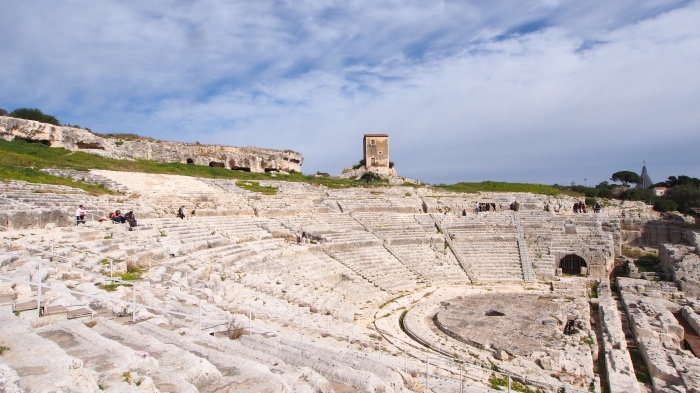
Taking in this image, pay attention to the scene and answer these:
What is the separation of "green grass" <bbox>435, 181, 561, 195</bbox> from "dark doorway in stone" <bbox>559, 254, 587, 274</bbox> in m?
12.1

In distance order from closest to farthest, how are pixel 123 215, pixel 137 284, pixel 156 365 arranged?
pixel 156 365
pixel 137 284
pixel 123 215

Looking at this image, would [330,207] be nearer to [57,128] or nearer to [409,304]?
[409,304]

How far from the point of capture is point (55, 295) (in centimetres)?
546

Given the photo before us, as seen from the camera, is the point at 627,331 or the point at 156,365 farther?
the point at 627,331

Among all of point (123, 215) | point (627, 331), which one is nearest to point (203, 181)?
point (123, 215)

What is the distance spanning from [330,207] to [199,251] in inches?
464

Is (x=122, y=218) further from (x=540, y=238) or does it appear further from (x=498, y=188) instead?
(x=498, y=188)

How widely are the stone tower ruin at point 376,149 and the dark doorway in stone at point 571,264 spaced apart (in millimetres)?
23917

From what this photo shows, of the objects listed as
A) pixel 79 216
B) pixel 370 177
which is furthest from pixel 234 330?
pixel 370 177

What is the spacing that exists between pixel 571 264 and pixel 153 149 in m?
27.2

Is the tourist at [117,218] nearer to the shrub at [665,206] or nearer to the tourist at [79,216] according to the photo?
the tourist at [79,216]

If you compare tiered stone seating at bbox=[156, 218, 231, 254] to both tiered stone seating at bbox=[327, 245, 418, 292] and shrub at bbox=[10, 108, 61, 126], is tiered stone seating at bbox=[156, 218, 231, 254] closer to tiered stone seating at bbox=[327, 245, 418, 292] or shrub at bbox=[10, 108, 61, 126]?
tiered stone seating at bbox=[327, 245, 418, 292]

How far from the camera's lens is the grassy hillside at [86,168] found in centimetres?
1792

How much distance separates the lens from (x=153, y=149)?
30.5 metres
